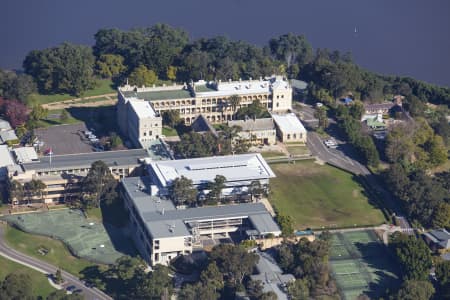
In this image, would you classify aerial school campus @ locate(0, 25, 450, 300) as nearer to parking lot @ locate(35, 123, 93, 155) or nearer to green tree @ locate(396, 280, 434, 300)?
parking lot @ locate(35, 123, 93, 155)

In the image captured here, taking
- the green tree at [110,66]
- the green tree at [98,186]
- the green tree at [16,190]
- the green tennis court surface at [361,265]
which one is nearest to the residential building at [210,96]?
the green tree at [110,66]

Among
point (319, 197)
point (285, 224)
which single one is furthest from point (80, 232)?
point (319, 197)

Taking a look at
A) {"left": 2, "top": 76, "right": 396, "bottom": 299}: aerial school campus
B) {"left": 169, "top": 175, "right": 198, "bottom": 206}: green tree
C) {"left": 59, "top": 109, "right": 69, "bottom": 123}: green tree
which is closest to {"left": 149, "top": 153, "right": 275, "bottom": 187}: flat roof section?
{"left": 2, "top": 76, "right": 396, "bottom": 299}: aerial school campus

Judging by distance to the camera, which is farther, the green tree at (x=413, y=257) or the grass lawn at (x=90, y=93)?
the grass lawn at (x=90, y=93)

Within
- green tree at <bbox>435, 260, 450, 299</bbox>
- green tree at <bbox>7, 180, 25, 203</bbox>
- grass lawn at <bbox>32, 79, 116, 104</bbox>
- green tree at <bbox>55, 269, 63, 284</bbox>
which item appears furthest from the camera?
grass lawn at <bbox>32, 79, 116, 104</bbox>

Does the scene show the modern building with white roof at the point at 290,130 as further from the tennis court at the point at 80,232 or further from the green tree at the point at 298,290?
the green tree at the point at 298,290

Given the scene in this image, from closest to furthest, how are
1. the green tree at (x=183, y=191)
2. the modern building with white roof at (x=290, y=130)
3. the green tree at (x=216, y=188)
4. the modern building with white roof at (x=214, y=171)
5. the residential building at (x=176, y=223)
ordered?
the residential building at (x=176, y=223) < the green tree at (x=183, y=191) < the green tree at (x=216, y=188) < the modern building with white roof at (x=214, y=171) < the modern building with white roof at (x=290, y=130)
